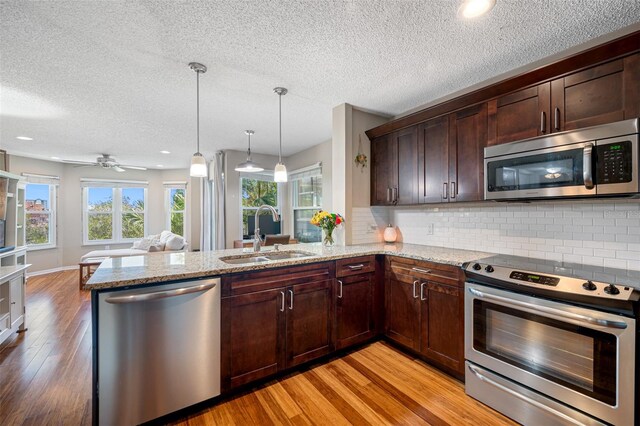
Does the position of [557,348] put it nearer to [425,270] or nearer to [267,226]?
[425,270]

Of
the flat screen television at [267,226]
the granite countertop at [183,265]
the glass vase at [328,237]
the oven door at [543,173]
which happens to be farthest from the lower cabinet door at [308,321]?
the flat screen television at [267,226]

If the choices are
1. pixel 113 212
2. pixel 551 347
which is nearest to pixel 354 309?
pixel 551 347

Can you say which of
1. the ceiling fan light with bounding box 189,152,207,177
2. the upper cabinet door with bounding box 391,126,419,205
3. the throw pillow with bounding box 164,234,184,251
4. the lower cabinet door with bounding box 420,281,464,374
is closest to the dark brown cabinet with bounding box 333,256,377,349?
the lower cabinet door with bounding box 420,281,464,374

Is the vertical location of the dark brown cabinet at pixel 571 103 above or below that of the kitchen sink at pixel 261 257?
above

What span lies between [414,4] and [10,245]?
495 cm

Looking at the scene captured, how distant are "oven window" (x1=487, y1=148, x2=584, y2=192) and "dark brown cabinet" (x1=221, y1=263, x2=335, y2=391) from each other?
1.55 m

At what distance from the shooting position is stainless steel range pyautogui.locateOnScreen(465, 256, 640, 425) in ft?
4.70

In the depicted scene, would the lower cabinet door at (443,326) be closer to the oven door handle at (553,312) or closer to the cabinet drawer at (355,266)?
the oven door handle at (553,312)

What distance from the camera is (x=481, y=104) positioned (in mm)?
2383

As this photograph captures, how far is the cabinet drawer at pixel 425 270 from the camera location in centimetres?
218

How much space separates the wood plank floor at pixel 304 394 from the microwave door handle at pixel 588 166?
5.31 ft

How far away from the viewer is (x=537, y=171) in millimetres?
1999

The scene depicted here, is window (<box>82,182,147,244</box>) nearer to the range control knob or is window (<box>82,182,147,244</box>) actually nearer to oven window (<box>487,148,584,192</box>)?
oven window (<box>487,148,584,192</box>)

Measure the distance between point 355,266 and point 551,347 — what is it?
144cm
